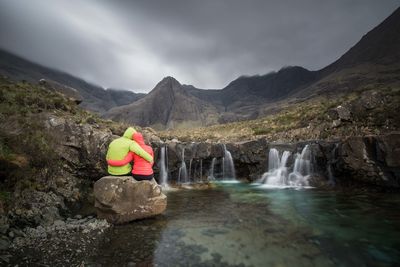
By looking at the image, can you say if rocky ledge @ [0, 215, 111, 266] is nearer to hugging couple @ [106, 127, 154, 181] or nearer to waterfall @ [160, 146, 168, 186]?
hugging couple @ [106, 127, 154, 181]

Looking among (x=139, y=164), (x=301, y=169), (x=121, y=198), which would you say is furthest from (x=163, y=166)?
(x=121, y=198)

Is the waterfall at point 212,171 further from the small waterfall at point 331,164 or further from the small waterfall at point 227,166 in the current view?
the small waterfall at point 331,164

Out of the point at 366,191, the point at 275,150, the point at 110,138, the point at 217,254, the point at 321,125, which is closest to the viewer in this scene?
the point at 217,254

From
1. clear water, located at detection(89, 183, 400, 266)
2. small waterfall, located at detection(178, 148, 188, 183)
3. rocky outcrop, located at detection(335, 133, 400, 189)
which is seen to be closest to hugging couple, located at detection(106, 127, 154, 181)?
clear water, located at detection(89, 183, 400, 266)

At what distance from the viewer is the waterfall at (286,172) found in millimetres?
21328

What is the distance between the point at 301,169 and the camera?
2198cm

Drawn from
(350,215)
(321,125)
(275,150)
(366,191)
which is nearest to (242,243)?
(350,215)

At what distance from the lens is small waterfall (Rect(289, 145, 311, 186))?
21.1 metres

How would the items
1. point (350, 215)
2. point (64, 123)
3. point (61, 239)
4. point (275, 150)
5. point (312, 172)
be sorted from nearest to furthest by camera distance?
1. point (61, 239)
2. point (350, 215)
3. point (64, 123)
4. point (312, 172)
5. point (275, 150)

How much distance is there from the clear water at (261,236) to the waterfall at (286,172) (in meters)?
7.24

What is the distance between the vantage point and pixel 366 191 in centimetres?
1705

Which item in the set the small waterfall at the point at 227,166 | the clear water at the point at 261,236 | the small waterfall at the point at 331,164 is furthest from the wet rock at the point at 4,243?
the small waterfall at the point at 331,164

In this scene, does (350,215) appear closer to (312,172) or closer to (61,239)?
(312,172)

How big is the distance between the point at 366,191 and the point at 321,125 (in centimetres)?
2162
